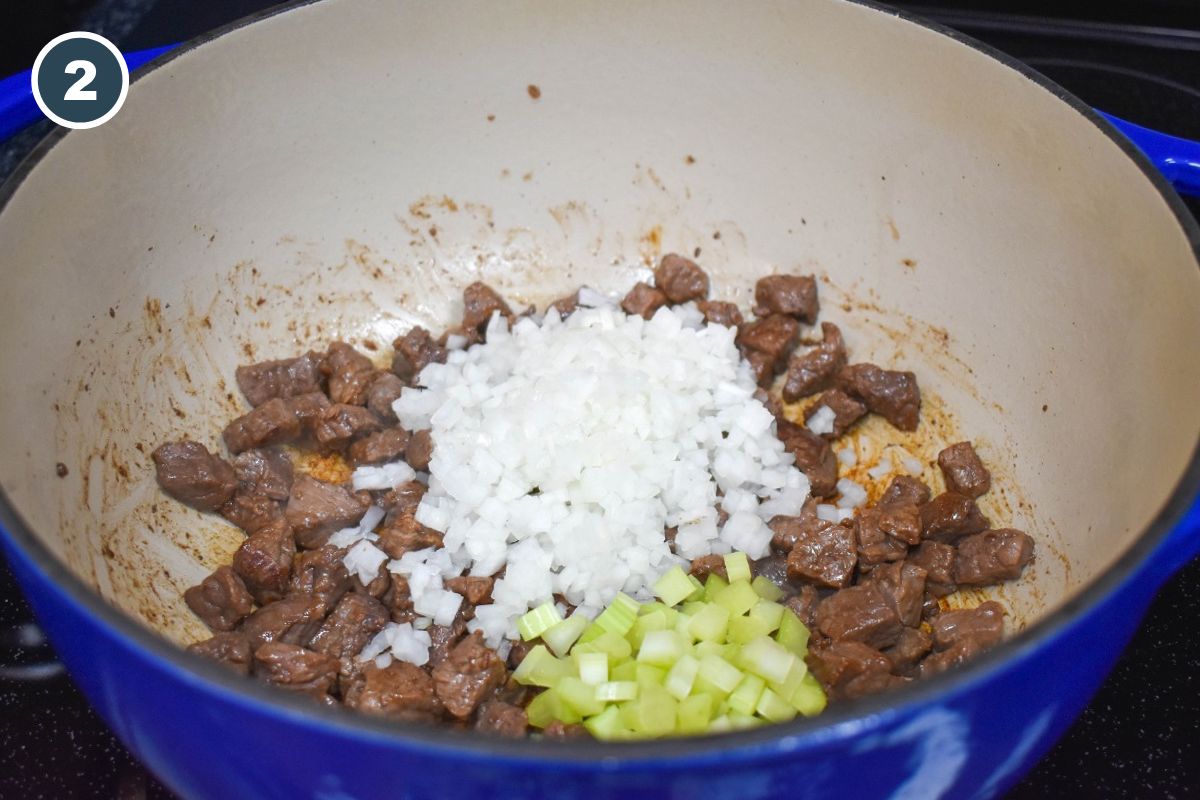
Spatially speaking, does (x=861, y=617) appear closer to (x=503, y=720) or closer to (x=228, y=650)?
(x=503, y=720)

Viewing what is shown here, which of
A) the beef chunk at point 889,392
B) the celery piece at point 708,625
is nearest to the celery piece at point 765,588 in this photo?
the celery piece at point 708,625

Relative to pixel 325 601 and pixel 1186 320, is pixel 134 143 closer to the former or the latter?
pixel 325 601

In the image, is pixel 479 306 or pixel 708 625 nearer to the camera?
pixel 708 625

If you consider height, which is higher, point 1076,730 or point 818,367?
point 818,367

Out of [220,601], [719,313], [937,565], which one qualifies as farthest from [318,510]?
[937,565]

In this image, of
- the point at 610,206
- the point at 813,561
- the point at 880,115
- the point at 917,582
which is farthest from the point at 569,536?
the point at 880,115

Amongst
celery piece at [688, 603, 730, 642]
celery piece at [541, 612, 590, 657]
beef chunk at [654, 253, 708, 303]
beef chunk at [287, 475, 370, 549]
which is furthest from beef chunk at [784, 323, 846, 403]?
beef chunk at [287, 475, 370, 549]
